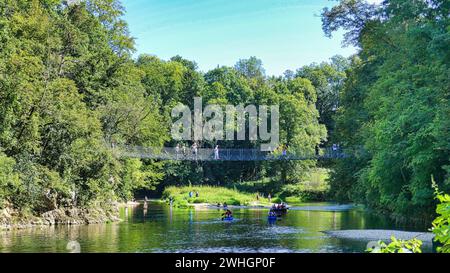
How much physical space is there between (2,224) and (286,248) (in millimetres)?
11431

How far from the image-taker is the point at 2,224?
68.4 ft

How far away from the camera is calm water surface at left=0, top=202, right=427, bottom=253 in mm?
15375

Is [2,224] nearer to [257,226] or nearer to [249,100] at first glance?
[257,226]

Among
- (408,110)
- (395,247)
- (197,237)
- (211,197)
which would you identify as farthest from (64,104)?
(395,247)

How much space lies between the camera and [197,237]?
18328 mm

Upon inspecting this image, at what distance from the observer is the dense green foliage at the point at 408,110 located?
17281mm

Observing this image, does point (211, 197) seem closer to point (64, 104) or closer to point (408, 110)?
point (64, 104)

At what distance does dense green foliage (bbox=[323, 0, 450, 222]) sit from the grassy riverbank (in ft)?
43.0

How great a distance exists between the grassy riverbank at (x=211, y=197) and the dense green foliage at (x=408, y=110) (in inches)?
516

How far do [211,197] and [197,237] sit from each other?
23.4 metres

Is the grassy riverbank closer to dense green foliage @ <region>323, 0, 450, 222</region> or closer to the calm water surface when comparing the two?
dense green foliage @ <region>323, 0, 450, 222</region>

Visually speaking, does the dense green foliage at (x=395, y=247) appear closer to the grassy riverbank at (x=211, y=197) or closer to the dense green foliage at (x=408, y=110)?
the dense green foliage at (x=408, y=110)

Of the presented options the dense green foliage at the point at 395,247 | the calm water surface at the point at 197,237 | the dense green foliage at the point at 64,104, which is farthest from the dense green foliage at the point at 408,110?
the dense green foliage at the point at 395,247
